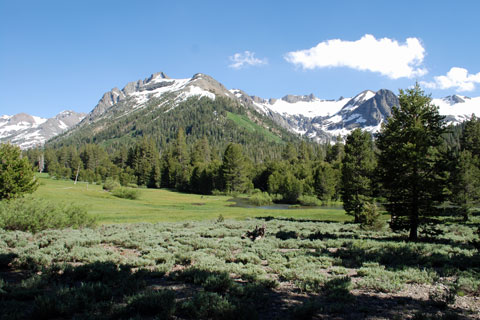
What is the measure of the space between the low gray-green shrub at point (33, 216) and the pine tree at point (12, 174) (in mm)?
7309

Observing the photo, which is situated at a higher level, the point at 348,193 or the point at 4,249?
the point at 348,193

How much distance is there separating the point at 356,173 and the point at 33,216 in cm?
3268

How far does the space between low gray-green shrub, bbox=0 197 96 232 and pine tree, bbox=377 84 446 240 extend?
77.1 ft

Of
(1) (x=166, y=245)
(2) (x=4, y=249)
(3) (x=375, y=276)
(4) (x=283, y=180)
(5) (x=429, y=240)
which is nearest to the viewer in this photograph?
(3) (x=375, y=276)

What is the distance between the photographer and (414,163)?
17.6 m

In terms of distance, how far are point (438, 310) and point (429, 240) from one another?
13.3 meters

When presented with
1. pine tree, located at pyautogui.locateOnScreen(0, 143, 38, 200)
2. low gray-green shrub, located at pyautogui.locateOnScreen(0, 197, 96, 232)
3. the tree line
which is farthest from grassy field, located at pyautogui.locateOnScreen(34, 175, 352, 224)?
the tree line


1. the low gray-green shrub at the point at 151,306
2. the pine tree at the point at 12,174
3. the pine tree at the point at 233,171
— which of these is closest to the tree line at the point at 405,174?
the pine tree at the point at 233,171

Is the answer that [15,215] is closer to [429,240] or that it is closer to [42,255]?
[42,255]

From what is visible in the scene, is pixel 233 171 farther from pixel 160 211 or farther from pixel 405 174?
pixel 405 174

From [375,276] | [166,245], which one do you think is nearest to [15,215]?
[166,245]

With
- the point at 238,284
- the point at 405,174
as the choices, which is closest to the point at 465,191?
the point at 405,174

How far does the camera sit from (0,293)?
7.36 m

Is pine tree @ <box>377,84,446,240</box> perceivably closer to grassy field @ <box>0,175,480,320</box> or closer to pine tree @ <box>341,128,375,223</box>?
grassy field @ <box>0,175,480,320</box>
